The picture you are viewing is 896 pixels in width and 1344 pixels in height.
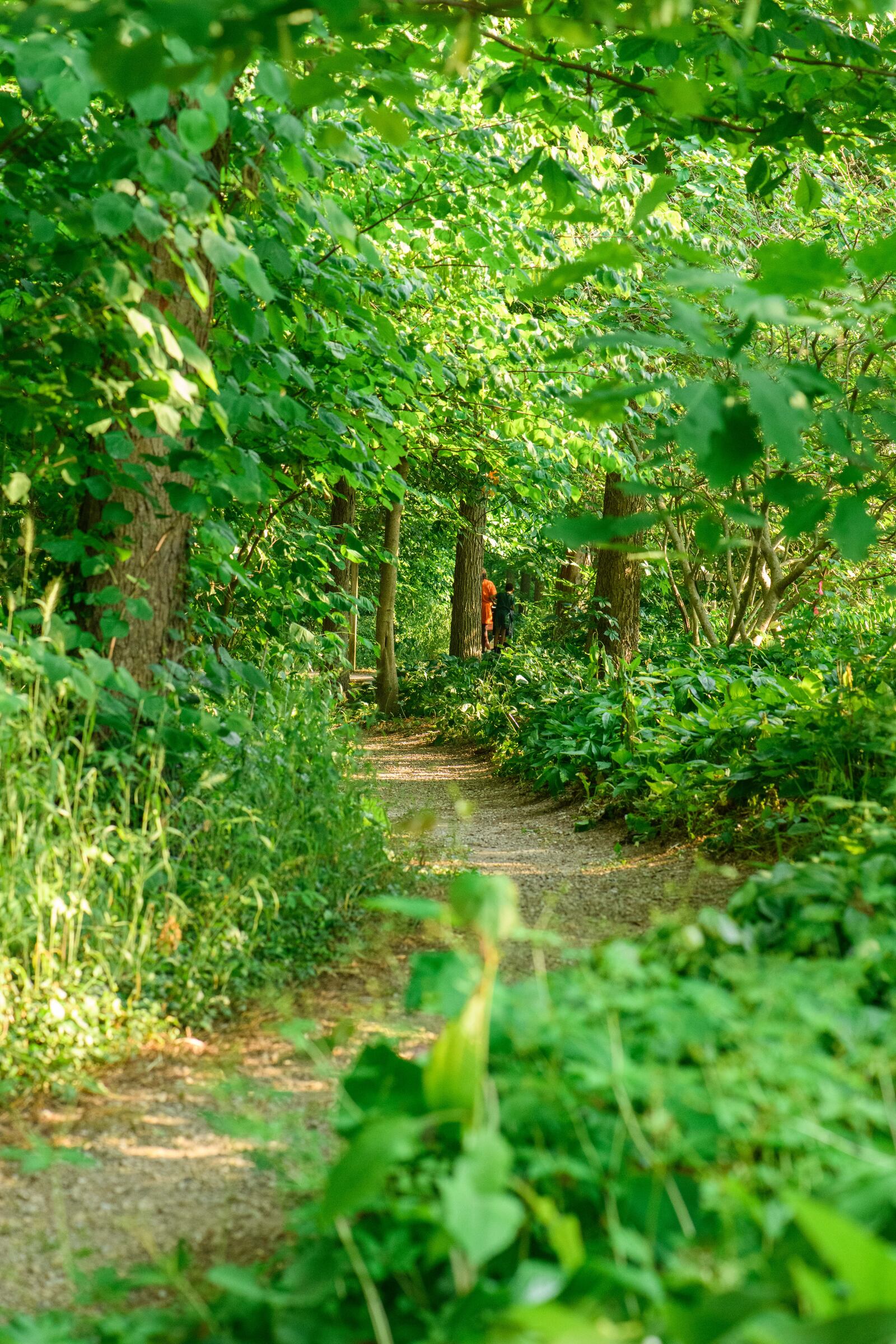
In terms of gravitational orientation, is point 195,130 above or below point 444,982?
above

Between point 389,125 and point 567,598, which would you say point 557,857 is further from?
point 567,598

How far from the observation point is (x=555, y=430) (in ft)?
28.9

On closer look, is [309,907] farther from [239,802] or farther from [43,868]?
[43,868]

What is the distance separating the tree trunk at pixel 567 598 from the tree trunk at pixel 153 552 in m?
6.89

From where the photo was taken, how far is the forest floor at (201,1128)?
2215 millimetres

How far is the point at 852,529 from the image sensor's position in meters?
2.18

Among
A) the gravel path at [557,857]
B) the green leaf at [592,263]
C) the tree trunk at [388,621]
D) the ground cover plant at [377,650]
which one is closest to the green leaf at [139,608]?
the ground cover plant at [377,650]

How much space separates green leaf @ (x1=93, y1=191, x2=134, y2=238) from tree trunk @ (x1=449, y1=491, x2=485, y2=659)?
12614 millimetres

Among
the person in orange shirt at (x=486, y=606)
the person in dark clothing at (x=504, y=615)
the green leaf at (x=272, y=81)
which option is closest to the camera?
the green leaf at (x=272, y=81)

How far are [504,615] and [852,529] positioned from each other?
15.9 m

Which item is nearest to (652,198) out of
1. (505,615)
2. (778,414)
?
(778,414)

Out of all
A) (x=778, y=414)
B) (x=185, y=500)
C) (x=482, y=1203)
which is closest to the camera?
(x=482, y=1203)

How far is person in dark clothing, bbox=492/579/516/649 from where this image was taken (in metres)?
17.8

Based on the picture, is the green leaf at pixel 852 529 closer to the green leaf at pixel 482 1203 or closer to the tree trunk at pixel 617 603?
the green leaf at pixel 482 1203
